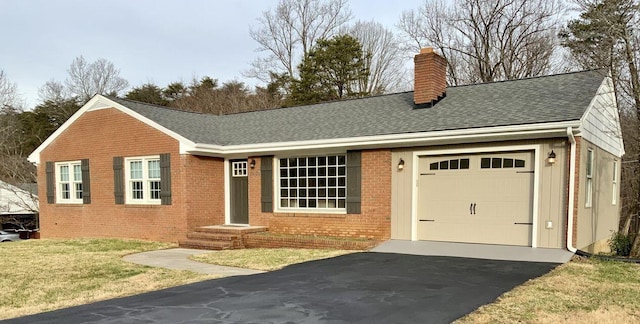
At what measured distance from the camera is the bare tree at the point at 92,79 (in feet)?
112

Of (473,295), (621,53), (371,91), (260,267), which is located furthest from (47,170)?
(371,91)

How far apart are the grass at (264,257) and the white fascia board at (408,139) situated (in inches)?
106

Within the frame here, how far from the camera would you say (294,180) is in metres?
11.6

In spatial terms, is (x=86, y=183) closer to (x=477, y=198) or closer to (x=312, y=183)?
(x=312, y=183)

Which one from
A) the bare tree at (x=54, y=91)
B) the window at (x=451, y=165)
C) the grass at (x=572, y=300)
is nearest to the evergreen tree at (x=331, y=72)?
the window at (x=451, y=165)

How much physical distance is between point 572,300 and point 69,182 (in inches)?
596

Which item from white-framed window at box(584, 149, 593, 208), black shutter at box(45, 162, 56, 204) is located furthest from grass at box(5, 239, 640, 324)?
black shutter at box(45, 162, 56, 204)

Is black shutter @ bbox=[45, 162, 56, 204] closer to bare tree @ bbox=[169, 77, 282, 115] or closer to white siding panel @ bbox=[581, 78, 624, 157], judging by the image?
bare tree @ bbox=[169, 77, 282, 115]

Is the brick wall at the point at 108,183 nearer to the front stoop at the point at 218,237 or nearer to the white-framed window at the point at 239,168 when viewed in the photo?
the front stoop at the point at 218,237

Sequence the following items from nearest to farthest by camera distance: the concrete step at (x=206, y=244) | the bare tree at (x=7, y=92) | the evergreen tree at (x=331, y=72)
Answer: the concrete step at (x=206, y=244), the evergreen tree at (x=331, y=72), the bare tree at (x=7, y=92)

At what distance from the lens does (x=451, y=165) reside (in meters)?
9.44

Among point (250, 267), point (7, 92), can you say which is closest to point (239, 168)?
point (250, 267)

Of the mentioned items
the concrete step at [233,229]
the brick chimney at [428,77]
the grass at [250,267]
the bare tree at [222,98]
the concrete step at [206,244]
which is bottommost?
the concrete step at [206,244]

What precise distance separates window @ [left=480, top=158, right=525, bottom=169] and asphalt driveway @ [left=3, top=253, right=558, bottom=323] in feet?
7.34
